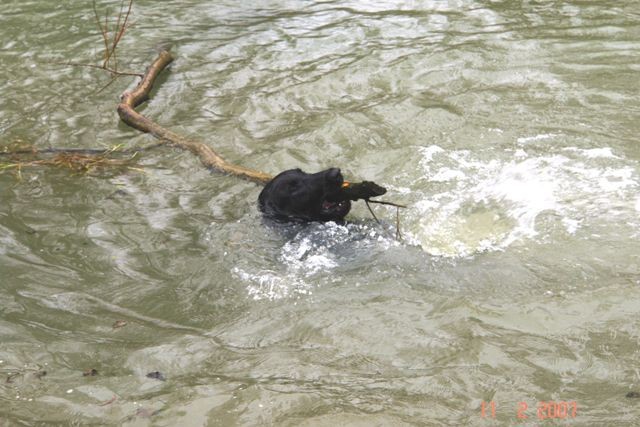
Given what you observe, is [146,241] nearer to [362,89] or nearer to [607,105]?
[362,89]

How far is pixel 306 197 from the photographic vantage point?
5.43 metres

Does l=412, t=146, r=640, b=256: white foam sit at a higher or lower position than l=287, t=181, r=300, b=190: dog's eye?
lower

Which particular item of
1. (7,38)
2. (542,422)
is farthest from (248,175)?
(7,38)

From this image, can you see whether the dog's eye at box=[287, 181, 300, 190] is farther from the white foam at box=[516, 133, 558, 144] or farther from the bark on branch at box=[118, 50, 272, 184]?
the white foam at box=[516, 133, 558, 144]

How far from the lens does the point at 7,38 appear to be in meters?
11.2

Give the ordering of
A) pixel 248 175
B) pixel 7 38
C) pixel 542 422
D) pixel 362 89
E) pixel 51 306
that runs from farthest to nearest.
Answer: pixel 7 38
pixel 362 89
pixel 248 175
pixel 51 306
pixel 542 422

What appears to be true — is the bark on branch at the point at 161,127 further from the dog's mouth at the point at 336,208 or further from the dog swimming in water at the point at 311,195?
the dog's mouth at the point at 336,208

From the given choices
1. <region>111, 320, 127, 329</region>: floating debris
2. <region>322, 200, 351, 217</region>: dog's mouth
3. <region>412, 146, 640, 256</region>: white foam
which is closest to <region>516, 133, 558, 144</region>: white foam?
<region>412, 146, 640, 256</region>: white foam

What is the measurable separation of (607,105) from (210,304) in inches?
190

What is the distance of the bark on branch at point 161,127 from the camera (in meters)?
6.64
